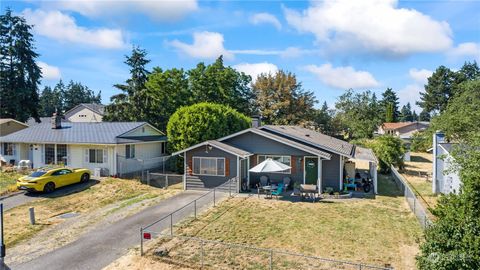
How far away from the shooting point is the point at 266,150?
22922 millimetres

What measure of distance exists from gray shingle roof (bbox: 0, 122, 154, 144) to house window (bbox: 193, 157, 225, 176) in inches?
286

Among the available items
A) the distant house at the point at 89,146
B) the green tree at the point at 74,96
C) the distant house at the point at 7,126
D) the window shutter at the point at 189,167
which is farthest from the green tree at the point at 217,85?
the green tree at the point at 74,96

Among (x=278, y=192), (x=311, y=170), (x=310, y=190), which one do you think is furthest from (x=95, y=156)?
(x=310, y=190)

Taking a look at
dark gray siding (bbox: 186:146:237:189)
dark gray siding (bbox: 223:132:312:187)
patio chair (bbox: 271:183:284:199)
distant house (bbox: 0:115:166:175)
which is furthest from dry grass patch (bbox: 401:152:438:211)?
distant house (bbox: 0:115:166:175)

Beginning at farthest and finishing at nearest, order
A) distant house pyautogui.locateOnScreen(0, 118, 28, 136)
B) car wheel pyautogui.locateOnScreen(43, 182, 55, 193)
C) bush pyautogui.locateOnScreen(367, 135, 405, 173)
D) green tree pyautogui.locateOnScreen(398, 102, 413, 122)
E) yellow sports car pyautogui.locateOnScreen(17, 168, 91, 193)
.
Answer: green tree pyautogui.locateOnScreen(398, 102, 413, 122)
distant house pyautogui.locateOnScreen(0, 118, 28, 136)
bush pyautogui.locateOnScreen(367, 135, 405, 173)
car wheel pyautogui.locateOnScreen(43, 182, 55, 193)
yellow sports car pyautogui.locateOnScreen(17, 168, 91, 193)

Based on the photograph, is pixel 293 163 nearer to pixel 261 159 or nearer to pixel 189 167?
pixel 261 159

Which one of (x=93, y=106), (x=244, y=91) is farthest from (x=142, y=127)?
(x=93, y=106)

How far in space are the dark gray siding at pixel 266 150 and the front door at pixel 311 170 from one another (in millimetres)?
366

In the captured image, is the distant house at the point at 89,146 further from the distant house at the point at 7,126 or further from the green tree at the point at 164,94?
the green tree at the point at 164,94

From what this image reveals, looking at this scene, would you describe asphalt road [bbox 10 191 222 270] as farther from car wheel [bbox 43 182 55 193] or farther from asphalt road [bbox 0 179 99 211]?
car wheel [bbox 43 182 55 193]

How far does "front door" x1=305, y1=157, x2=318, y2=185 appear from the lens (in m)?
22.0

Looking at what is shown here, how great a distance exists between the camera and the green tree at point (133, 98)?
42094 mm

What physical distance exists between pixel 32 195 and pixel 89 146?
22.6 ft

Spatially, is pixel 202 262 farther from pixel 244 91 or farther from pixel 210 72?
pixel 244 91
